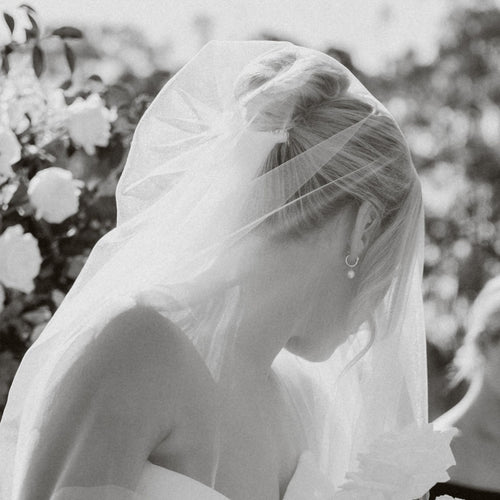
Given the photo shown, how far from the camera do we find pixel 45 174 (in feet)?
11.1

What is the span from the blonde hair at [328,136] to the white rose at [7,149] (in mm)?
784

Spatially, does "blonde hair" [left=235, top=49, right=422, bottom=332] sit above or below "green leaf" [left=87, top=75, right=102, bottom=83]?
above

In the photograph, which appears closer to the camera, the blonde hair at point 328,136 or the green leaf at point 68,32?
the blonde hair at point 328,136

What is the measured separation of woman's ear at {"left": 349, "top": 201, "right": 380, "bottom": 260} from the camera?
9.31ft

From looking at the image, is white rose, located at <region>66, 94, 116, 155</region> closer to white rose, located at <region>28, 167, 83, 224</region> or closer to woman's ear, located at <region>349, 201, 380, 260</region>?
white rose, located at <region>28, 167, 83, 224</region>

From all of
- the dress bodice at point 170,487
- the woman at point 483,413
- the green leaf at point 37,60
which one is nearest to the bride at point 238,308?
the dress bodice at point 170,487

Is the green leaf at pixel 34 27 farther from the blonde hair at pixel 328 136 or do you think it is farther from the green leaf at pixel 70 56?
the blonde hair at pixel 328 136

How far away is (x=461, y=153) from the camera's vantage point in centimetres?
2528

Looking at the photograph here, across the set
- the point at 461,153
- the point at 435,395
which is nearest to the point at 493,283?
the point at 435,395

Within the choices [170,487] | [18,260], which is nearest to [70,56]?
[18,260]

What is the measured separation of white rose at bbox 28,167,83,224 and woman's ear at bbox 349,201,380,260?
0.94 meters

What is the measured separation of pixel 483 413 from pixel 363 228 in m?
2.23

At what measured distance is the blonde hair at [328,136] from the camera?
2.79 m

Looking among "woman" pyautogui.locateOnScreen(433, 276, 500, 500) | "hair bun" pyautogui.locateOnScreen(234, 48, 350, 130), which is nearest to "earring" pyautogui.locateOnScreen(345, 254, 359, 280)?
"hair bun" pyautogui.locateOnScreen(234, 48, 350, 130)
